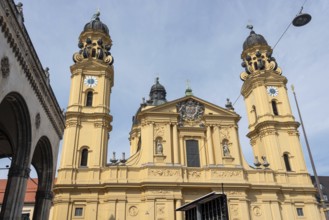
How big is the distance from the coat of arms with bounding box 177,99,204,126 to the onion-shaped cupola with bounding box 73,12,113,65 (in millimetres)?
9083

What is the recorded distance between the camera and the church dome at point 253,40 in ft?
128

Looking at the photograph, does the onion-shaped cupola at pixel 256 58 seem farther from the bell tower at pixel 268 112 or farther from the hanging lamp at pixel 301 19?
the hanging lamp at pixel 301 19

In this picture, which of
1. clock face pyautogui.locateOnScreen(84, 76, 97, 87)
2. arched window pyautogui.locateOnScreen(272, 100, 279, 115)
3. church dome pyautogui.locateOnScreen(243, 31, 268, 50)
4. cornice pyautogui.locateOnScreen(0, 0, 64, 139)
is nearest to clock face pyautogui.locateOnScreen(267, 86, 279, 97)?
arched window pyautogui.locateOnScreen(272, 100, 279, 115)

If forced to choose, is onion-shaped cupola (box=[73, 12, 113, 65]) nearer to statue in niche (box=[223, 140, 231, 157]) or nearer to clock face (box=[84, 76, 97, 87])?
clock face (box=[84, 76, 97, 87])

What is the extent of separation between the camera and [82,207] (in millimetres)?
26484

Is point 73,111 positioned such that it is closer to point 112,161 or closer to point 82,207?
point 112,161

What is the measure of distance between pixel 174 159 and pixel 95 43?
15.4 m

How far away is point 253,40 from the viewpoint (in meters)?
39.6

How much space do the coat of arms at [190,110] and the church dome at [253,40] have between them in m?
12.1

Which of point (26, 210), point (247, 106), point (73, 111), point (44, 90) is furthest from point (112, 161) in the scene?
point (247, 106)

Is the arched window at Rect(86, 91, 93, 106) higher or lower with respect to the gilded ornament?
higher

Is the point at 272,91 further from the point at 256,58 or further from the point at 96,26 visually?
the point at 96,26

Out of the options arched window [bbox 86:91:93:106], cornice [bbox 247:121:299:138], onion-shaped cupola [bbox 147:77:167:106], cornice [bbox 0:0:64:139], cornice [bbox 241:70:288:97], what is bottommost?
cornice [bbox 0:0:64:139]

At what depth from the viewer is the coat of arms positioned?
104 ft
